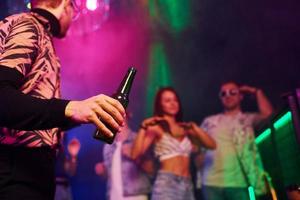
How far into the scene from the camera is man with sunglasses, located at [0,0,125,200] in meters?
0.76

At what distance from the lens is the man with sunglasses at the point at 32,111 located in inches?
29.9

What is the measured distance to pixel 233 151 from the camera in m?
2.95

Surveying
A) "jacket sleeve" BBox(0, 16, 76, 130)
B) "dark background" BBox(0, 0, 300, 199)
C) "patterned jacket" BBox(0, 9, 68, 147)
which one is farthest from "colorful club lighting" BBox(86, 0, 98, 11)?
"jacket sleeve" BBox(0, 16, 76, 130)

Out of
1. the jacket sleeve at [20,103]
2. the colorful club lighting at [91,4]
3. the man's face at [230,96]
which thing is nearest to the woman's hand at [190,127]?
the man's face at [230,96]

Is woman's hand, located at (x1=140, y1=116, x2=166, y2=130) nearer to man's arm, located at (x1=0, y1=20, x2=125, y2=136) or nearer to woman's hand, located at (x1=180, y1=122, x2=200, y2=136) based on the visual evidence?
woman's hand, located at (x1=180, y1=122, x2=200, y2=136)

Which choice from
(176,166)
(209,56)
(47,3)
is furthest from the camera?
(209,56)

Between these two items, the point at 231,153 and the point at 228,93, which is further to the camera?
the point at 228,93

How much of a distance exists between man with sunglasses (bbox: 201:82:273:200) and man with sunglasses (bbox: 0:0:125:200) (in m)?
2.08

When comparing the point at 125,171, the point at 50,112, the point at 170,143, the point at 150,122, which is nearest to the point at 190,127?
the point at 170,143

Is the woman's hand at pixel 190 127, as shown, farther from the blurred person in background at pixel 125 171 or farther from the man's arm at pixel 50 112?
the man's arm at pixel 50 112

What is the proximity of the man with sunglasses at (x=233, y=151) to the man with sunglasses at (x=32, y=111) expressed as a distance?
2.08 m

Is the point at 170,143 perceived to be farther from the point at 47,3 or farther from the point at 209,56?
the point at 47,3

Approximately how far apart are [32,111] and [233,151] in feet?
8.14

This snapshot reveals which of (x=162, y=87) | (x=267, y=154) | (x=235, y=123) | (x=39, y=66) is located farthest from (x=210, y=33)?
(x=39, y=66)
